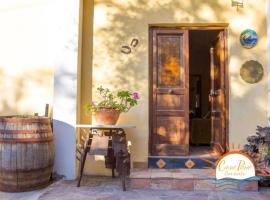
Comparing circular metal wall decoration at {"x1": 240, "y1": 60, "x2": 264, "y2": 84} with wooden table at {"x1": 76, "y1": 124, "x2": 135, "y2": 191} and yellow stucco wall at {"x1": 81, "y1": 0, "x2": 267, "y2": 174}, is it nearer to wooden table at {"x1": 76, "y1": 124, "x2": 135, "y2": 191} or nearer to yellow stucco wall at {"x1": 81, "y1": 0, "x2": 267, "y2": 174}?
yellow stucco wall at {"x1": 81, "y1": 0, "x2": 267, "y2": 174}

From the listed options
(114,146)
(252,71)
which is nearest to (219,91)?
(252,71)

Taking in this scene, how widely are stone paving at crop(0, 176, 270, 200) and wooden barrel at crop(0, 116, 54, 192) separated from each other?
0.40 ft

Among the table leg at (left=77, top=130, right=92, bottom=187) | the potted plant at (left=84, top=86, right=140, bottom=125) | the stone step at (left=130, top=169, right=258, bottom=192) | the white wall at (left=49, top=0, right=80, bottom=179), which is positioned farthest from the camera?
the white wall at (left=49, top=0, right=80, bottom=179)

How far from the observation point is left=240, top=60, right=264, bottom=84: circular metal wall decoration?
3.80 metres

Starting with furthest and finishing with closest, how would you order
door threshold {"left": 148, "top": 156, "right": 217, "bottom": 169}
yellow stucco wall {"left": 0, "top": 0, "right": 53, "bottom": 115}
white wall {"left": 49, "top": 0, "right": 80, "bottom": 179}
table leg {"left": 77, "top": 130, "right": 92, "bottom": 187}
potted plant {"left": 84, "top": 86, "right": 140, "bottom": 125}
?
1. yellow stucco wall {"left": 0, "top": 0, "right": 53, "bottom": 115}
2. door threshold {"left": 148, "top": 156, "right": 217, "bottom": 169}
3. white wall {"left": 49, "top": 0, "right": 80, "bottom": 179}
4. potted plant {"left": 84, "top": 86, "right": 140, "bottom": 125}
5. table leg {"left": 77, "top": 130, "right": 92, "bottom": 187}

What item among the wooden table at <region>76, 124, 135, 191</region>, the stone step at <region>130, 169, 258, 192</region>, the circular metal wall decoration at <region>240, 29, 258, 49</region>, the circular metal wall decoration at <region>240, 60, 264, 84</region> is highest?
the circular metal wall decoration at <region>240, 29, 258, 49</region>

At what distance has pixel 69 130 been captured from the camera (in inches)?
141

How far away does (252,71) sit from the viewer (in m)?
3.81

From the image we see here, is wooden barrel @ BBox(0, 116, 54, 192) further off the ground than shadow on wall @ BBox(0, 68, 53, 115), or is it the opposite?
shadow on wall @ BBox(0, 68, 53, 115)

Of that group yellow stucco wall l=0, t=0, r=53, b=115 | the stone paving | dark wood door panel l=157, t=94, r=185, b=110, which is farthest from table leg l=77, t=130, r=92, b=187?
dark wood door panel l=157, t=94, r=185, b=110

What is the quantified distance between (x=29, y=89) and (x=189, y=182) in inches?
94.8

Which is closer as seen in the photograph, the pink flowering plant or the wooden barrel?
the wooden barrel

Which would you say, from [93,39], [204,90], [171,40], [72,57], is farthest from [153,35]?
[204,90]

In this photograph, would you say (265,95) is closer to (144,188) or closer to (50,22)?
(144,188)
